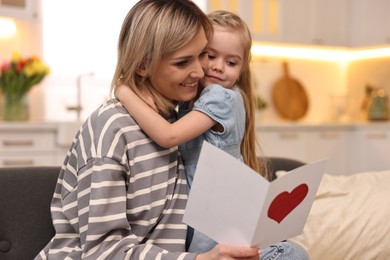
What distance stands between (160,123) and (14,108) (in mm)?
2700

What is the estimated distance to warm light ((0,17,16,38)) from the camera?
171 inches

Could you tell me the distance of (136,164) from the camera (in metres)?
1.33

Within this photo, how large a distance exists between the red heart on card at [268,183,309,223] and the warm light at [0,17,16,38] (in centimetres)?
361

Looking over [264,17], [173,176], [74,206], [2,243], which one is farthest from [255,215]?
[264,17]

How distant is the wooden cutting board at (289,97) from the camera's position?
214 inches

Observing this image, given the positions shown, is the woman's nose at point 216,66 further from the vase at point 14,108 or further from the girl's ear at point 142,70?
the vase at point 14,108

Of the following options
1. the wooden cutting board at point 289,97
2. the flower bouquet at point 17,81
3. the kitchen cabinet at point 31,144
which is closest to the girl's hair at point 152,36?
the kitchen cabinet at point 31,144

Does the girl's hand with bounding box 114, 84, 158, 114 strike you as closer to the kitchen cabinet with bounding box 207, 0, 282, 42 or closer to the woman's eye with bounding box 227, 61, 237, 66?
the woman's eye with bounding box 227, 61, 237, 66

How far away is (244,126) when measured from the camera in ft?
5.05

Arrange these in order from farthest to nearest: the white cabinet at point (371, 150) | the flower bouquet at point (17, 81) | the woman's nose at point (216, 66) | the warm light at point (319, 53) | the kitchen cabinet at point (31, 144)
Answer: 1. the warm light at point (319, 53)
2. the white cabinet at point (371, 150)
3. the flower bouquet at point (17, 81)
4. the kitchen cabinet at point (31, 144)
5. the woman's nose at point (216, 66)

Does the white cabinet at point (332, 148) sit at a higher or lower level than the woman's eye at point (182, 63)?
lower

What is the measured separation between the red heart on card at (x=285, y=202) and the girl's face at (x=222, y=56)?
46 centimetres

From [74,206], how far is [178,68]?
1.30ft

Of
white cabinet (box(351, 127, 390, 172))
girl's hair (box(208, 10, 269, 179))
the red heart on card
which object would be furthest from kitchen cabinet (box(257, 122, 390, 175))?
the red heart on card
